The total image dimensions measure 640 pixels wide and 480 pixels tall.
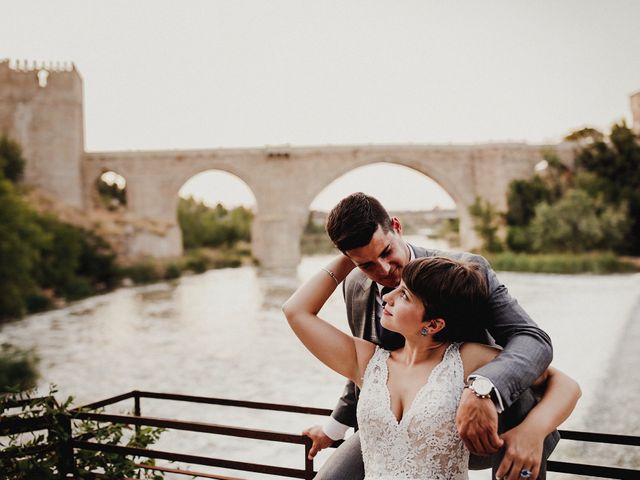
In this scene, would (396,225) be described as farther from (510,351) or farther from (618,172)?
(618,172)

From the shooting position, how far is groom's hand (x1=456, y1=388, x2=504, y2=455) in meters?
0.98

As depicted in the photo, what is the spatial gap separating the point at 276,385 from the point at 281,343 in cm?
247

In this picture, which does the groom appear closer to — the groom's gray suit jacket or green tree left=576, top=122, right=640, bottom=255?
the groom's gray suit jacket

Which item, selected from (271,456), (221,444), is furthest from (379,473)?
(221,444)

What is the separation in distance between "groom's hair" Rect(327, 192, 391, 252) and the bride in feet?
0.53

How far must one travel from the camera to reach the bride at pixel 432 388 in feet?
3.47

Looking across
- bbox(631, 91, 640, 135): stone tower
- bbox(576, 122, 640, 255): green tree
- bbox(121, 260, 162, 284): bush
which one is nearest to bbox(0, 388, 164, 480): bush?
bbox(121, 260, 162, 284): bush

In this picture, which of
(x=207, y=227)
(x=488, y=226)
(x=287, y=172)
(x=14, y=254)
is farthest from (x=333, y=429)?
(x=207, y=227)

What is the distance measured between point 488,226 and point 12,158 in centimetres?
1846

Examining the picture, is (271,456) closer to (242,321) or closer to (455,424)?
(455,424)

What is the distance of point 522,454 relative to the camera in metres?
1.00

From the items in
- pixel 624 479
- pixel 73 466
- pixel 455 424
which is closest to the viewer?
pixel 455 424

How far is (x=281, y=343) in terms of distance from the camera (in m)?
9.41

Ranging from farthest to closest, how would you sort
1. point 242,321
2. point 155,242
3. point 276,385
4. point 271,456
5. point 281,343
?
point 155,242 → point 242,321 → point 281,343 → point 276,385 → point 271,456
